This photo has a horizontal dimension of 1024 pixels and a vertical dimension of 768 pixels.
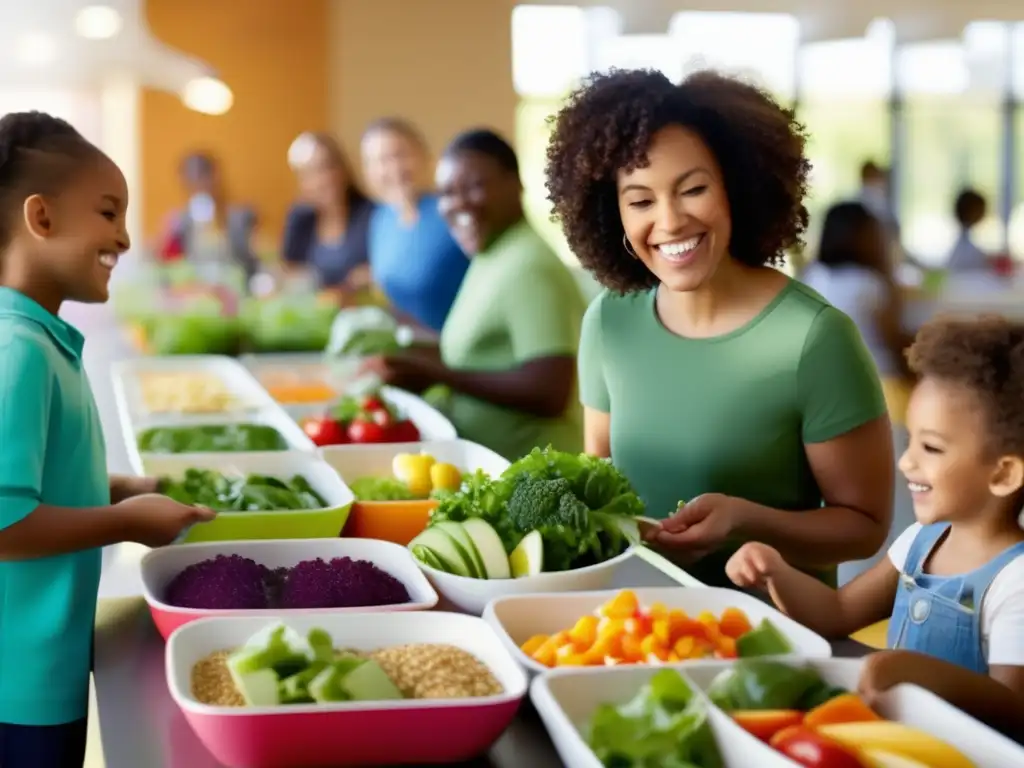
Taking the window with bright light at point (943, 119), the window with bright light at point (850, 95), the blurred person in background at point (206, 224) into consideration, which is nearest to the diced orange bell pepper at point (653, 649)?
the blurred person in background at point (206, 224)

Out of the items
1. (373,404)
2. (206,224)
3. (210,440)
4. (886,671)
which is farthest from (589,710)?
(206,224)

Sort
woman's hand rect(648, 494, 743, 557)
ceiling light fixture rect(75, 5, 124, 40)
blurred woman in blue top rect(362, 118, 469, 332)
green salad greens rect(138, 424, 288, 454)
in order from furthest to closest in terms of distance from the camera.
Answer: ceiling light fixture rect(75, 5, 124, 40)
blurred woman in blue top rect(362, 118, 469, 332)
green salad greens rect(138, 424, 288, 454)
woman's hand rect(648, 494, 743, 557)

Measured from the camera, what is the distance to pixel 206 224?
20.9ft

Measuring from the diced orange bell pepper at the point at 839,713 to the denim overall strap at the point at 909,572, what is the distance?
0.40 metres

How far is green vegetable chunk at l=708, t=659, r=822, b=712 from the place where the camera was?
95 cm

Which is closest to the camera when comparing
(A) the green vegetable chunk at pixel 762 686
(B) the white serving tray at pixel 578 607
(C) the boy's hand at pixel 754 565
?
(A) the green vegetable chunk at pixel 762 686

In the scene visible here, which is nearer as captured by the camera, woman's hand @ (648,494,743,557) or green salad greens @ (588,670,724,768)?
green salad greens @ (588,670,724,768)

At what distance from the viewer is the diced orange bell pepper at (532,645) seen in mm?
1120

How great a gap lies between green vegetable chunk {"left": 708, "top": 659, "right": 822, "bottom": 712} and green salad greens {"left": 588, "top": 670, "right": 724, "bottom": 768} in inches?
1.3

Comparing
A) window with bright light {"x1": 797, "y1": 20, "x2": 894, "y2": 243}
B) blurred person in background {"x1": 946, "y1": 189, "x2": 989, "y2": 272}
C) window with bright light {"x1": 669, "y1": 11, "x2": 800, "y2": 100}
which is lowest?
blurred person in background {"x1": 946, "y1": 189, "x2": 989, "y2": 272}

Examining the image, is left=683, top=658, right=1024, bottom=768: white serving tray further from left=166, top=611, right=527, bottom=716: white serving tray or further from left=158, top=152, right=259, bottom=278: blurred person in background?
left=158, top=152, right=259, bottom=278: blurred person in background

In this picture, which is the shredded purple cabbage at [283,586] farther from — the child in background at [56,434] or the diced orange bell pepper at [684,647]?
the diced orange bell pepper at [684,647]

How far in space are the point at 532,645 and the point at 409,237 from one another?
98.2 inches

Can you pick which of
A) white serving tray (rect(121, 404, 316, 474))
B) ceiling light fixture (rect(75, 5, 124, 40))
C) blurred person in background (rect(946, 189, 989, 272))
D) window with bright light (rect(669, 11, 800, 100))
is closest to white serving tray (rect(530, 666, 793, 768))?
white serving tray (rect(121, 404, 316, 474))
